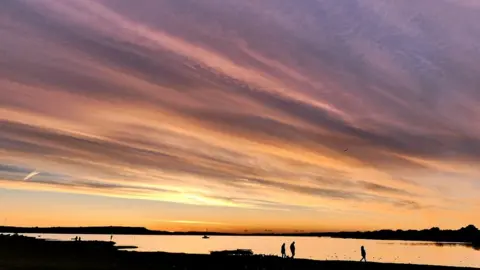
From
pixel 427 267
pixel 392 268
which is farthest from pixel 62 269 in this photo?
pixel 427 267

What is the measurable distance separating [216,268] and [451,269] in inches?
1282

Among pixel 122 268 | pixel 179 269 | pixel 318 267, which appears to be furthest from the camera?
pixel 318 267

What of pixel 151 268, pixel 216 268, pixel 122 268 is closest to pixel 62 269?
pixel 122 268

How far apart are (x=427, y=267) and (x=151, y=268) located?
39.1 m

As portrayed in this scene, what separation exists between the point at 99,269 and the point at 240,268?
16.1 meters

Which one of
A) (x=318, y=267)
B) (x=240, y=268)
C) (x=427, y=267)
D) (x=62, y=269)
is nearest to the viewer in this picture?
(x=62, y=269)

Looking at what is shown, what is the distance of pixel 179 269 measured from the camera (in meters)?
48.1

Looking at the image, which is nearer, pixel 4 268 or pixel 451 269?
pixel 4 268

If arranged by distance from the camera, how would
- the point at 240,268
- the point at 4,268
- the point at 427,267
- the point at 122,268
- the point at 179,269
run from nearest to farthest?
the point at 4,268
the point at 122,268
the point at 179,269
the point at 240,268
the point at 427,267

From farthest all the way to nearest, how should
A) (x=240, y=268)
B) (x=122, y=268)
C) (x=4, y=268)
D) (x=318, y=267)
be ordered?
(x=318, y=267) < (x=240, y=268) < (x=122, y=268) < (x=4, y=268)

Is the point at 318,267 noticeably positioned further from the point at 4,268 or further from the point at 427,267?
the point at 4,268

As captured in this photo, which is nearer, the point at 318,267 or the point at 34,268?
the point at 34,268

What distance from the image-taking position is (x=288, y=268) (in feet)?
178

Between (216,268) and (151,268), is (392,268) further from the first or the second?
(151,268)
